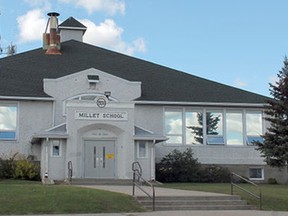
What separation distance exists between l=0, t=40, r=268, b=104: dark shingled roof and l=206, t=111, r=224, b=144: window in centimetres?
103

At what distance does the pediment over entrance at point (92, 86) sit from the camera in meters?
31.3

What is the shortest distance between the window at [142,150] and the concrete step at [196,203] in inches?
388

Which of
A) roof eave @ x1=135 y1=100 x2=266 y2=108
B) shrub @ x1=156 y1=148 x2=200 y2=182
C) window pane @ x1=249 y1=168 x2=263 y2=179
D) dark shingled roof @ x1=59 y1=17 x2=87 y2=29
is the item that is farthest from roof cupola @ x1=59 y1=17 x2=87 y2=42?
window pane @ x1=249 y1=168 x2=263 y2=179

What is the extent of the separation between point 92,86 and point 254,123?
1078 cm

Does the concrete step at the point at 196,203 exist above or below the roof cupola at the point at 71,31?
below

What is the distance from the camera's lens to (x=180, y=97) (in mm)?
32531

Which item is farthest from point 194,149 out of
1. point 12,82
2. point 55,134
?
point 12,82

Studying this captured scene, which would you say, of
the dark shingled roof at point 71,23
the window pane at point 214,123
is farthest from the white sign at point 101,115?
the dark shingled roof at point 71,23

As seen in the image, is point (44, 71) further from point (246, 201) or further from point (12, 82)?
point (246, 201)

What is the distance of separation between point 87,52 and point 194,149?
1109 cm

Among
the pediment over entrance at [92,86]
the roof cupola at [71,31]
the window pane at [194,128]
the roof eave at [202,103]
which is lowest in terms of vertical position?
the window pane at [194,128]

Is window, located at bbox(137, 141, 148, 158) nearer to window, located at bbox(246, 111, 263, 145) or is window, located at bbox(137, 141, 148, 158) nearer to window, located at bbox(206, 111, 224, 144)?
window, located at bbox(206, 111, 224, 144)

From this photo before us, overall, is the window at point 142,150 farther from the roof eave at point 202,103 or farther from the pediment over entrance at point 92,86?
the pediment over entrance at point 92,86

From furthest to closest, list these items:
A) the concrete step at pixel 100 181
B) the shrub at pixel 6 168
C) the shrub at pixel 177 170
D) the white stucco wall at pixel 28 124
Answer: the white stucco wall at pixel 28 124, the shrub at pixel 177 170, the shrub at pixel 6 168, the concrete step at pixel 100 181
